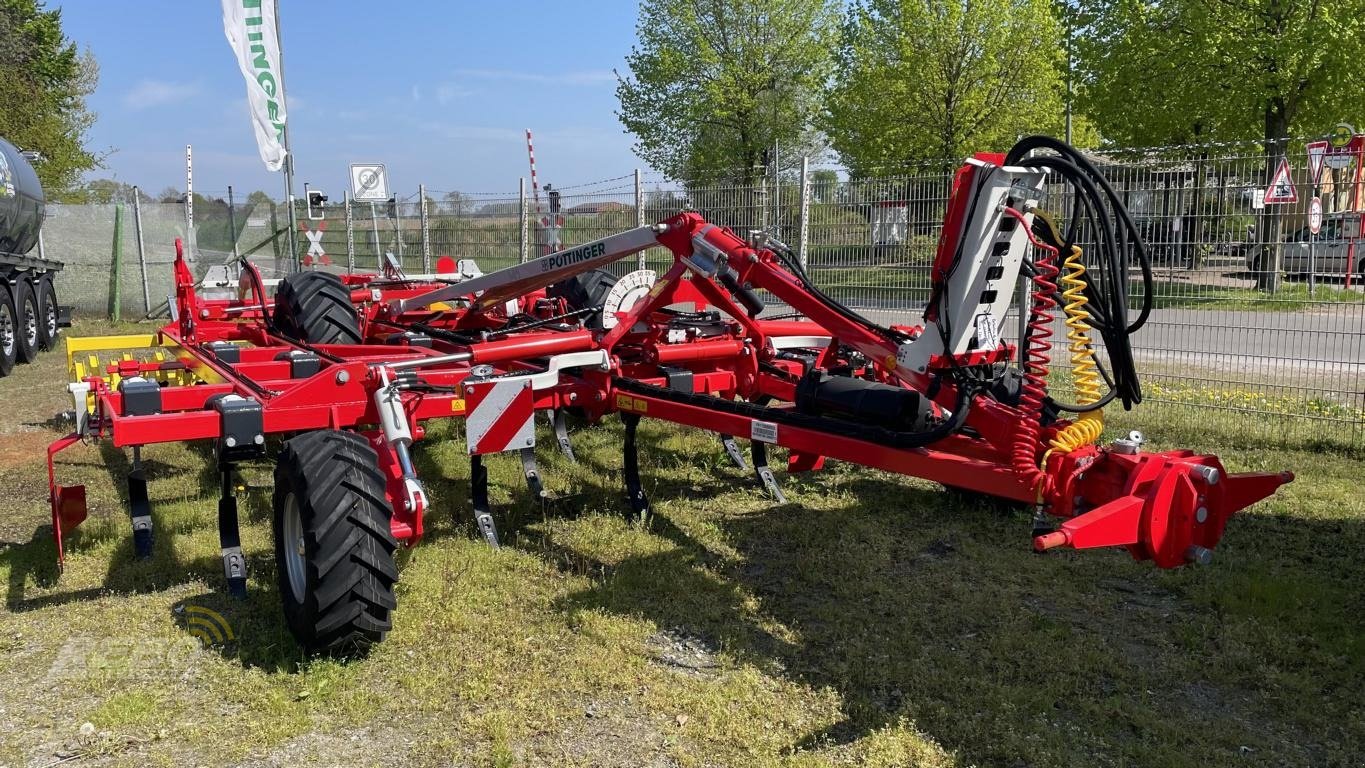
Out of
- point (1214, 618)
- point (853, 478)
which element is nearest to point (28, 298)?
point (853, 478)

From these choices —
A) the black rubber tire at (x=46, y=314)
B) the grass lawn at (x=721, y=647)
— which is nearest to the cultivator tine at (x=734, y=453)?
the grass lawn at (x=721, y=647)

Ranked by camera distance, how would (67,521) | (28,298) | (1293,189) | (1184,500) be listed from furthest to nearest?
(28,298) < (1293,189) < (67,521) < (1184,500)

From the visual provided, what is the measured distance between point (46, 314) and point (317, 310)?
28.6ft

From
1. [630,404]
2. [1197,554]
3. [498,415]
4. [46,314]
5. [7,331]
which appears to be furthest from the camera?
[46,314]

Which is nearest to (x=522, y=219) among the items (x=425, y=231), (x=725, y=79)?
(x=425, y=231)

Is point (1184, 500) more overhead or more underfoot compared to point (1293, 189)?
more underfoot

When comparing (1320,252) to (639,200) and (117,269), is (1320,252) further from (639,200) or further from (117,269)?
(117,269)

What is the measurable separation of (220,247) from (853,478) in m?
16.3

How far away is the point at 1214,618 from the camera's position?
13.3 ft

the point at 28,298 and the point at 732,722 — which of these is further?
the point at 28,298

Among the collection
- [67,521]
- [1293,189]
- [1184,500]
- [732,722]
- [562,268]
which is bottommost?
[732,722]

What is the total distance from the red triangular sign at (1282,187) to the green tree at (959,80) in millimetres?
15834

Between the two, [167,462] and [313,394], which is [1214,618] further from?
[167,462]

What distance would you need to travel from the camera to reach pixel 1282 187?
710 centimetres
